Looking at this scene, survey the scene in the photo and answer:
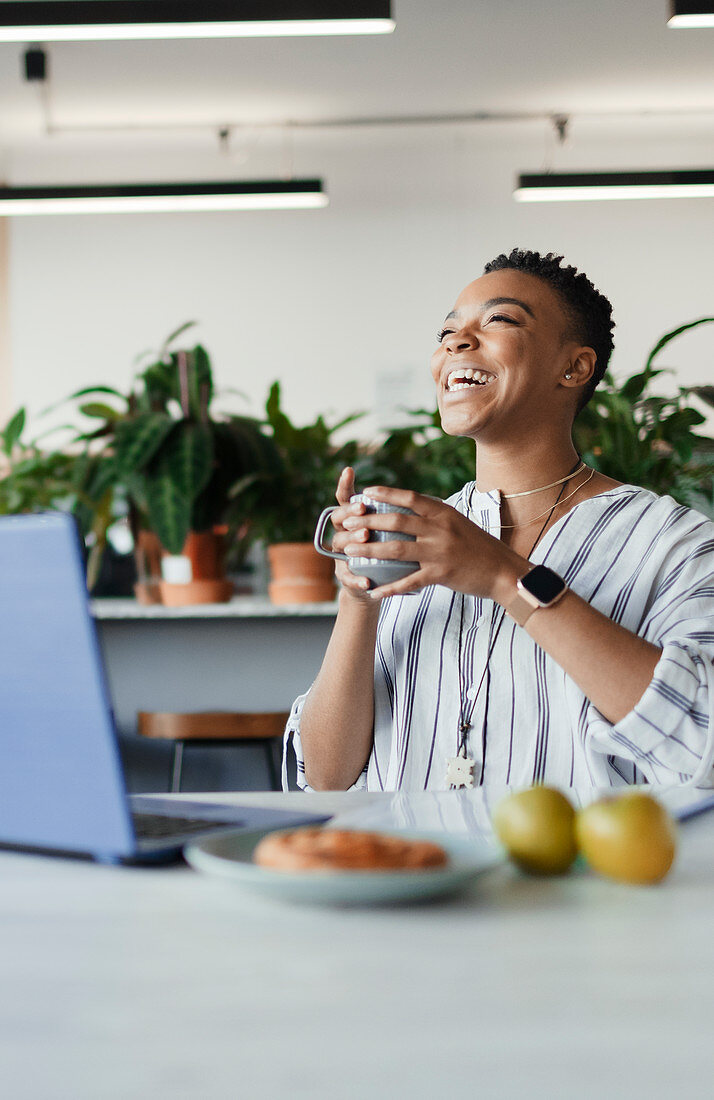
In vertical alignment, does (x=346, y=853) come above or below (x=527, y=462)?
below

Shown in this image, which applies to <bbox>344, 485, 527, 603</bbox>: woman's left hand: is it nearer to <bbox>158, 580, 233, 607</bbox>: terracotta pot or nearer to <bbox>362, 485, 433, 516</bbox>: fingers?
<bbox>362, 485, 433, 516</bbox>: fingers

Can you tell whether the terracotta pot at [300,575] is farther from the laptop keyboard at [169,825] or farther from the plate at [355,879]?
the plate at [355,879]

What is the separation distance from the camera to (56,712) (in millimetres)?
700

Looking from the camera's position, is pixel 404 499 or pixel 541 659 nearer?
pixel 404 499

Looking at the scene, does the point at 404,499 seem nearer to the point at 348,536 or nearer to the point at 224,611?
the point at 348,536

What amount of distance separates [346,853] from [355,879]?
1.2 inches

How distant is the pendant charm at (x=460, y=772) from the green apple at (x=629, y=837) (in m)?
0.63

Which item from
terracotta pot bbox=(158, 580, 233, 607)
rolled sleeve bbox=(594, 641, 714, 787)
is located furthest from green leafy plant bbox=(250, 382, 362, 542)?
rolled sleeve bbox=(594, 641, 714, 787)

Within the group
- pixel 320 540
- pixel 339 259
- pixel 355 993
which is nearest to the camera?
pixel 355 993

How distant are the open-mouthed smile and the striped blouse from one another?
191 mm

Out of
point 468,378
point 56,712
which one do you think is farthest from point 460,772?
point 56,712

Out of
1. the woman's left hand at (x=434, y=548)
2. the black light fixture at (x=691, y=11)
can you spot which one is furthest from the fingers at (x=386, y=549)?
the black light fixture at (x=691, y=11)

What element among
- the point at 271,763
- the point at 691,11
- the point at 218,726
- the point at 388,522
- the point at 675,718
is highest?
the point at 691,11

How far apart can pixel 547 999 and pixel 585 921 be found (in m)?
0.13
